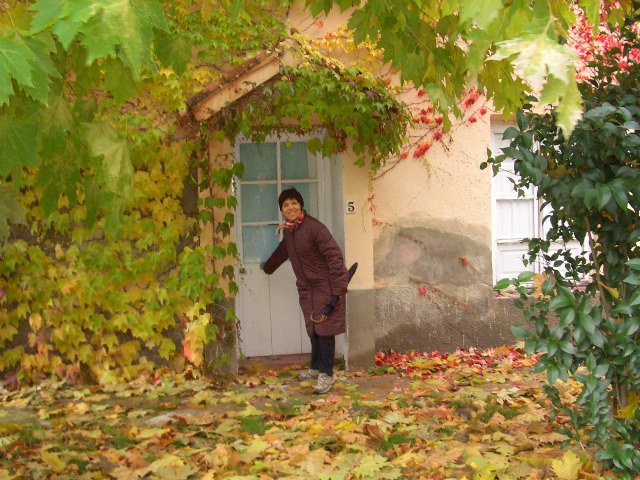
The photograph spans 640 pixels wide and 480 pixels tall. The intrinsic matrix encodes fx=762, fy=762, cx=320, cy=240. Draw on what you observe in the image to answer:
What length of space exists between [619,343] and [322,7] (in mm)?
2514

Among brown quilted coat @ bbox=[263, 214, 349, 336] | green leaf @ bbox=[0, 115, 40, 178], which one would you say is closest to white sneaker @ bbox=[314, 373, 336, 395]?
brown quilted coat @ bbox=[263, 214, 349, 336]

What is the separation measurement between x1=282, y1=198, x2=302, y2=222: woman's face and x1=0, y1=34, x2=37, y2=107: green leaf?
4521mm

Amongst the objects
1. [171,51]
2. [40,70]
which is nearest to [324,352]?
[171,51]

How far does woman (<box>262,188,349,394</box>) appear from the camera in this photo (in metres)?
6.93

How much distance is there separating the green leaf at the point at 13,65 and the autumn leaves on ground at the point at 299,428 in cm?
284

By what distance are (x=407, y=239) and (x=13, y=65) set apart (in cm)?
636

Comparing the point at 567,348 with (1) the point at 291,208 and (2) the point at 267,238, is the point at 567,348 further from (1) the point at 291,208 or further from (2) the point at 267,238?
(2) the point at 267,238

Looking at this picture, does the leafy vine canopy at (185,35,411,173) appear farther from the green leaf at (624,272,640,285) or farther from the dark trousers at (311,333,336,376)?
the green leaf at (624,272,640,285)

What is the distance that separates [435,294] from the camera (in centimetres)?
852

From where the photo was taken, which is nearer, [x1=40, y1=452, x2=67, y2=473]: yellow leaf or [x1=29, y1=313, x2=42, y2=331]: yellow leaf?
[x1=40, y1=452, x2=67, y2=473]: yellow leaf

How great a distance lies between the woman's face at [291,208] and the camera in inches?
274

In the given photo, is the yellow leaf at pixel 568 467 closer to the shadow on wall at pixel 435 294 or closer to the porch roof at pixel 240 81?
the porch roof at pixel 240 81

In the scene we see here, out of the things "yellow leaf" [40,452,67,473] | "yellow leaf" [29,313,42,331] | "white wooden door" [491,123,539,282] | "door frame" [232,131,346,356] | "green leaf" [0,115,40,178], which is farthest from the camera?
"white wooden door" [491,123,539,282]

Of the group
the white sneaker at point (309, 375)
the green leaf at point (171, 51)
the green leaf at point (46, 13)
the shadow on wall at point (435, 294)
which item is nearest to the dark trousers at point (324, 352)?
the white sneaker at point (309, 375)
